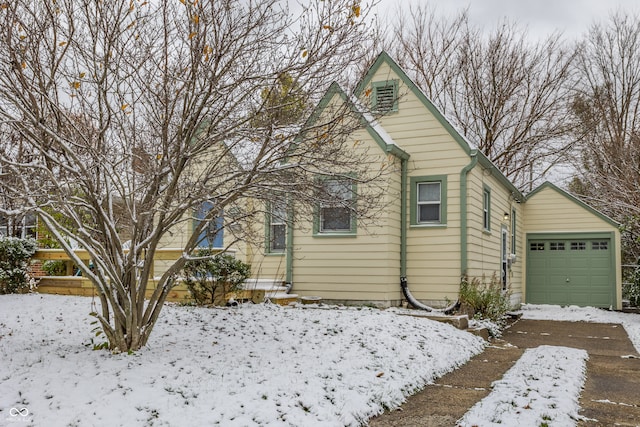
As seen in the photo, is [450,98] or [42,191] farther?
[450,98]

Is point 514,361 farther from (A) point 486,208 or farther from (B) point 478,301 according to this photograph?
(A) point 486,208

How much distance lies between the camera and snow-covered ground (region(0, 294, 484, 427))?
14.3 ft

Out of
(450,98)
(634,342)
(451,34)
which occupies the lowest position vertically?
(634,342)

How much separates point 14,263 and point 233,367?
24.4 ft

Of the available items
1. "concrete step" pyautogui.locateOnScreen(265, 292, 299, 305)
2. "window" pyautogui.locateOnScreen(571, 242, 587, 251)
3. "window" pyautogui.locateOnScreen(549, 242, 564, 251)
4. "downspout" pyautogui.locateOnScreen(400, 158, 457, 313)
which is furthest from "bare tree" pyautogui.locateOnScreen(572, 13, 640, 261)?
"concrete step" pyautogui.locateOnScreen(265, 292, 299, 305)

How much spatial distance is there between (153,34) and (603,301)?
16970mm

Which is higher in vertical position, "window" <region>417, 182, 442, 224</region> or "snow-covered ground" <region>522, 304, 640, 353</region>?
"window" <region>417, 182, 442, 224</region>

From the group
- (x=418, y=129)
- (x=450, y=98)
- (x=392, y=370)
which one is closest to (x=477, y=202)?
(x=418, y=129)

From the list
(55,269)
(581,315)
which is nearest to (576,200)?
(581,315)

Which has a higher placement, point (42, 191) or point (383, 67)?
point (383, 67)

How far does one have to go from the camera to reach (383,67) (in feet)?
41.2

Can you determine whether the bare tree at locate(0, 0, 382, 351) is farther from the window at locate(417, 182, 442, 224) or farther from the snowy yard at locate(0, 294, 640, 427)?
the window at locate(417, 182, 442, 224)

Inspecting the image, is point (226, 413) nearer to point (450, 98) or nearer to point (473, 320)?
point (473, 320)

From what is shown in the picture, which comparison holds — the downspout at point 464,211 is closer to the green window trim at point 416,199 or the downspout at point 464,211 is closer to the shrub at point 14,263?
the green window trim at point 416,199
